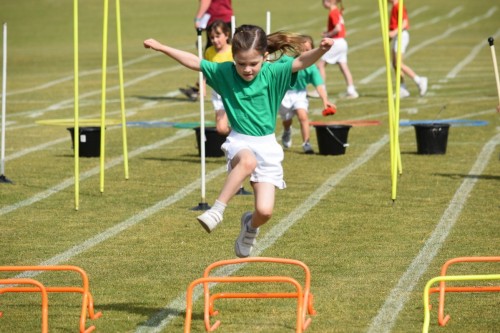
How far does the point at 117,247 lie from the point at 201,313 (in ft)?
9.87

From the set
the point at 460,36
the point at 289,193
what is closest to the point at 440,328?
the point at 289,193

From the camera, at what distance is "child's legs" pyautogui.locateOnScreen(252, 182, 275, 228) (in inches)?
387

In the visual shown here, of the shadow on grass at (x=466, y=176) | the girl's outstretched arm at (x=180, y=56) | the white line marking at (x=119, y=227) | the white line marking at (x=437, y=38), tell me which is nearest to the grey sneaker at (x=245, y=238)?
the girl's outstretched arm at (x=180, y=56)

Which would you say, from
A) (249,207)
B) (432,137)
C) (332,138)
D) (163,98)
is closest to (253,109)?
(249,207)

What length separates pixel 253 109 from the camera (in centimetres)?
996

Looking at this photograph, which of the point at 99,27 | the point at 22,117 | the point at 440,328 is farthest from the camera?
the point at 99,27

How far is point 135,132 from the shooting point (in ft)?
74.4

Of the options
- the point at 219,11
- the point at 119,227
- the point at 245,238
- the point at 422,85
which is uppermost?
the point at 219,11

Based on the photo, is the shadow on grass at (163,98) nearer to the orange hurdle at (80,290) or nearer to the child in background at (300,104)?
the child in background at (300,104)

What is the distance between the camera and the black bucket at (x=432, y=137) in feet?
63.0

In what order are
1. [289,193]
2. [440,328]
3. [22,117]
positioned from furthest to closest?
[22,117]
[289,193]
[440,328]

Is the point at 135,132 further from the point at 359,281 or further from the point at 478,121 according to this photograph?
the point at 359,281

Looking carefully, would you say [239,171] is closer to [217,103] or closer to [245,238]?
[245,238]

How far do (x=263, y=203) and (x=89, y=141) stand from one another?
992cm
